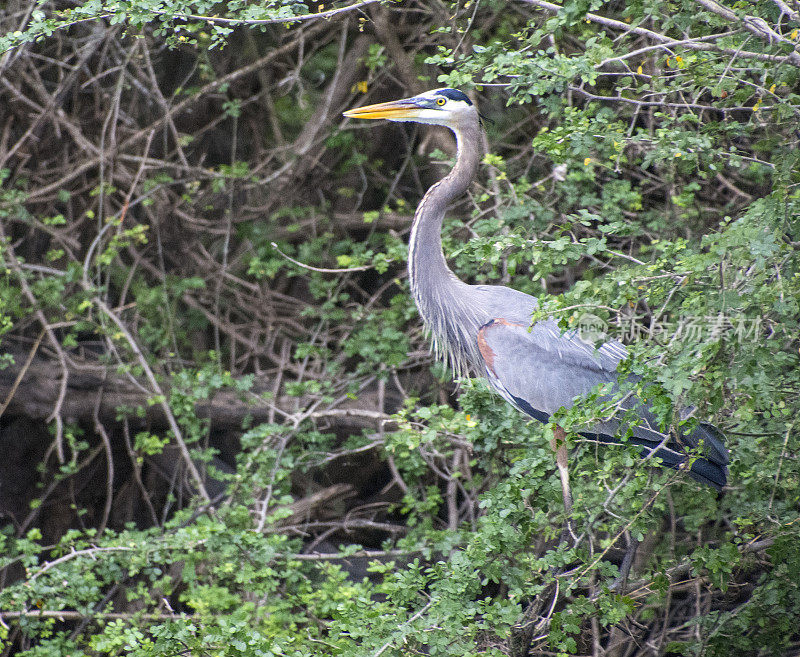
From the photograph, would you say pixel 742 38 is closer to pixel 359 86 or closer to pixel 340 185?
pixel 359 86

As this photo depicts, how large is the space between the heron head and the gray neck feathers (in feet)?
0.14

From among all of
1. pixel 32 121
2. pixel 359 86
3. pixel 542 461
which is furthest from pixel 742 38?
pixel 32 121

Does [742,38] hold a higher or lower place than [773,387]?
higher

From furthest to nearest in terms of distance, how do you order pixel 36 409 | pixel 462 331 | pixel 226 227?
pixel 226 227
pixel 36 409
pixel 462 331

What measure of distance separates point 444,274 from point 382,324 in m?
0.61

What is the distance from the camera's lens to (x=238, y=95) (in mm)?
4926

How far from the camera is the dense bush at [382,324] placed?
A: 2.26 meters

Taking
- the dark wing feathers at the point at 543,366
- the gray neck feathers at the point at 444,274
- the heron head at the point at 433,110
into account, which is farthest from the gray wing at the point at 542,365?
the heron head at the point at 433,110

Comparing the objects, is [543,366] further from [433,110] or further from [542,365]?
[433,110]

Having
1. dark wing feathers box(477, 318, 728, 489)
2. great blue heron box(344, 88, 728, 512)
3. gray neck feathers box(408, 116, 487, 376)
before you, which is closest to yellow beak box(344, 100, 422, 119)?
great blue heron box(344, 88, 728, 512)

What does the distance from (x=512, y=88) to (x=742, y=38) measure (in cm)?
64

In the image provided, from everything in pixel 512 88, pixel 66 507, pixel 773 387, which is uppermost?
pixel 512 88

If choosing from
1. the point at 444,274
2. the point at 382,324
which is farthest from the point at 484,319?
the point at 382,324

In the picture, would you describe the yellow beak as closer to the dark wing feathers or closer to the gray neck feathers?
the gray neck feathers
